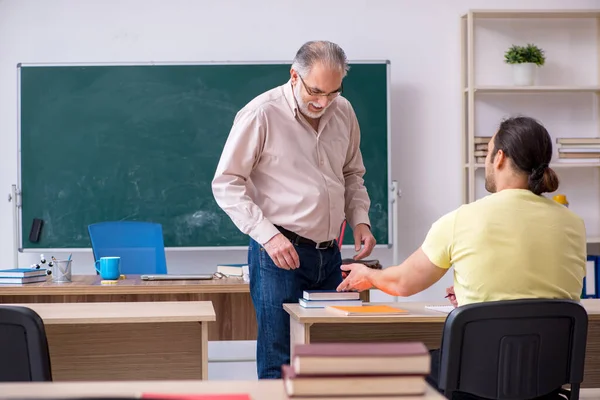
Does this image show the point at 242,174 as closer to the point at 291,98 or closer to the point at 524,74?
the point at 291,98

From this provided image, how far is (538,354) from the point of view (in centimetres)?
185

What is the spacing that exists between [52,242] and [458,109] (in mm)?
2951

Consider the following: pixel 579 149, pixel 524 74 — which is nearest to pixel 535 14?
pixel 524 74

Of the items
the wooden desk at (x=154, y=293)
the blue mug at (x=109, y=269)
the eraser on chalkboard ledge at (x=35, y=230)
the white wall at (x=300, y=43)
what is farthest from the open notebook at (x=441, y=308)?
the eraser on chalkboard ledge at (x=35, y=230)

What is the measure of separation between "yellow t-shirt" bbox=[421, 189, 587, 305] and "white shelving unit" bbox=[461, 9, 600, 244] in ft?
10.6

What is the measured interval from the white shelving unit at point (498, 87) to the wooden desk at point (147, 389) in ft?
13.2

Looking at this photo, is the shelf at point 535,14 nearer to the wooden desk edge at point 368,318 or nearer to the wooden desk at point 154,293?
the wooden desk at point 154,293

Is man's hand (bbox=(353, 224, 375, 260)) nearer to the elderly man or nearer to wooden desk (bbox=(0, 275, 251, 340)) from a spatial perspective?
the elderly man

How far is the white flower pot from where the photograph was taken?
5164 mm

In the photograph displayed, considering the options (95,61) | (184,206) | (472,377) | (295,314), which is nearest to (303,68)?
(295,314)

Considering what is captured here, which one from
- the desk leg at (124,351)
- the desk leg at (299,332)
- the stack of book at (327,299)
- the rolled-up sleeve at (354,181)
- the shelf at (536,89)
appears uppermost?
the shelf at (536,89)

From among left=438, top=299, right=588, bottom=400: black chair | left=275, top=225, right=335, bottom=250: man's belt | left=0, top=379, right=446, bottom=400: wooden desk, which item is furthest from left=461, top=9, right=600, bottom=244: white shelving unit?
left=0, top=379, right=446, bottom=400: wooden desk

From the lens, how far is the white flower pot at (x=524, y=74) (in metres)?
5.16

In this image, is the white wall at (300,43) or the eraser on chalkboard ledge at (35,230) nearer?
the eraser on chalkboard ledge at (35,230)
